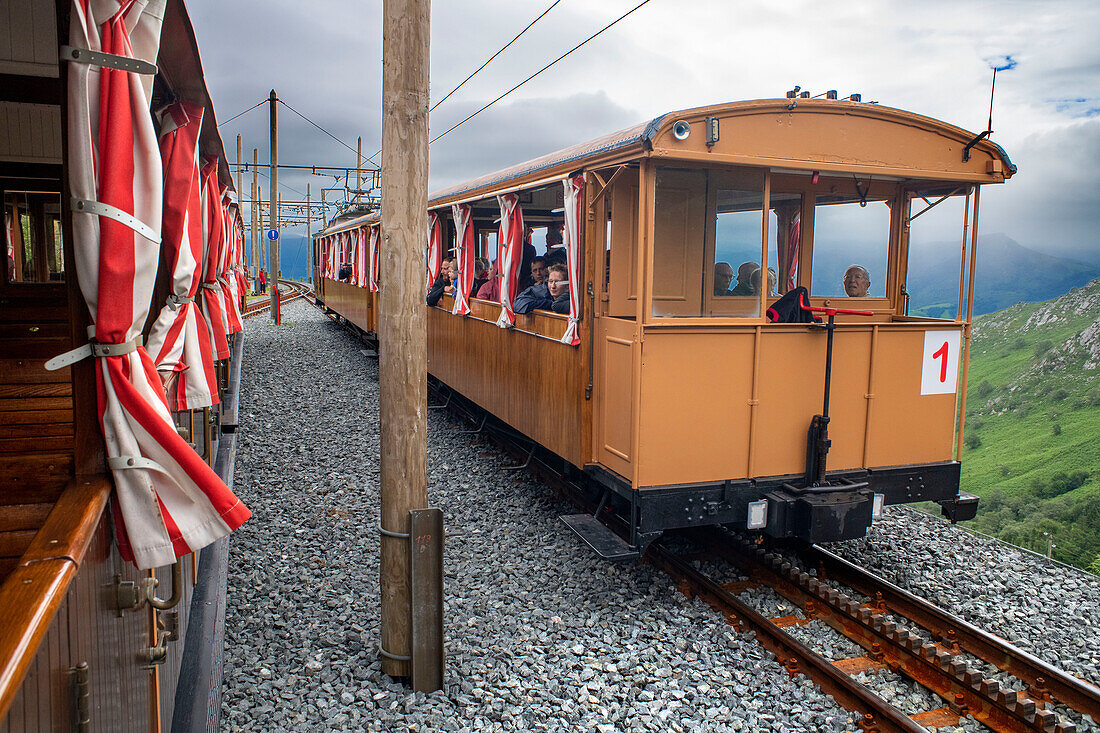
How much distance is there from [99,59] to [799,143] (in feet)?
14.1

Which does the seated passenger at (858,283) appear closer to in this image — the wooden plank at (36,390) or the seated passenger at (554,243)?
the seated passenger at (554,243)

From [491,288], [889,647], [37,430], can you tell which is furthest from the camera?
[491,288]

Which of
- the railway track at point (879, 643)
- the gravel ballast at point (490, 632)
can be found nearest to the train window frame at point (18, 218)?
the gravel ballast at point (490, 632)

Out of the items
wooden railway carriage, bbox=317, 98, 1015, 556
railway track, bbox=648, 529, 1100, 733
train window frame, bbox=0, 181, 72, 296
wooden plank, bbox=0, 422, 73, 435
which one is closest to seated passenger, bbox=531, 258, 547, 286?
wooden railway carriage, bbox=317, 98, 1015, 556

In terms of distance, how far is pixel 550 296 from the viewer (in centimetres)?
699

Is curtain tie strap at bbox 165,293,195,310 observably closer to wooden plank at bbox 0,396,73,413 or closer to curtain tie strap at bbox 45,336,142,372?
wooden plank at bbox 0,396,73,413

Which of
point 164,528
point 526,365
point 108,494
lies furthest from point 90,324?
point 526,365

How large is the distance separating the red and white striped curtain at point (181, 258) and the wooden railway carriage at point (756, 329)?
2551mm

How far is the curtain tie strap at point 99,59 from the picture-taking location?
2012 millimetres

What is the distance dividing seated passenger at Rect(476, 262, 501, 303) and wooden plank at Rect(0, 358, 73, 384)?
4839 mm

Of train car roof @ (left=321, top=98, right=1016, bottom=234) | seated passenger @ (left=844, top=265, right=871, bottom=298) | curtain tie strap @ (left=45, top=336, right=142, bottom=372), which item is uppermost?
Result: train car roof @ (left=321, top=98, right=1016, bottom=234)

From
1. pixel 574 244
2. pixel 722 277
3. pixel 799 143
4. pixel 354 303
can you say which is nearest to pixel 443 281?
pixel 574 244

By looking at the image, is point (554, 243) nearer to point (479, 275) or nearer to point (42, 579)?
point (479, 275)

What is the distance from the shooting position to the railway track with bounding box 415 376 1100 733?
3799mm
